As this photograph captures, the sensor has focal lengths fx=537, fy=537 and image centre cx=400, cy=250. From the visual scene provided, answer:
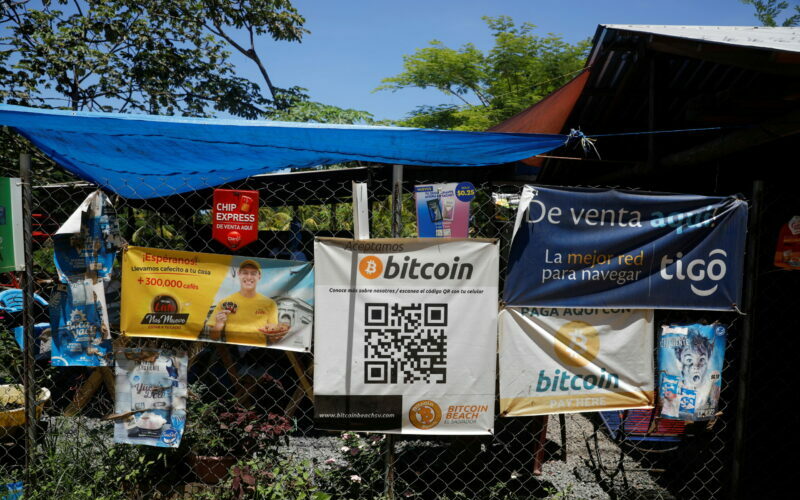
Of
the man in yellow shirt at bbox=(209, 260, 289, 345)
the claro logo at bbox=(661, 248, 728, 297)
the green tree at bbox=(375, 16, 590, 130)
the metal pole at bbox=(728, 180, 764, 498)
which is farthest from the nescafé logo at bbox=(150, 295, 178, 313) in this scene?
the green tree at bbox=(375, 16, 590, 130)

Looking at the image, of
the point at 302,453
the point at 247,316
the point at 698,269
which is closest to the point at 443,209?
the point at 247,316

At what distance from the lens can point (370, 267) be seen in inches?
113

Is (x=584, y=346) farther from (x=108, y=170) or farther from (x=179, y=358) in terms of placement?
(x=108, y=170)

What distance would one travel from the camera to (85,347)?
9.97ft

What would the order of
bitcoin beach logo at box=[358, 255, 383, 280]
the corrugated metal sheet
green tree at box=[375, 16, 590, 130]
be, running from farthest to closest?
1. green tree at box=[375, 16, 590, 130]
2. the corrugated metal sheet
3. bitcoin beach logo at box=[358, 255, 383, 280]

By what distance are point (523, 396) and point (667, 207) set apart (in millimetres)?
1320

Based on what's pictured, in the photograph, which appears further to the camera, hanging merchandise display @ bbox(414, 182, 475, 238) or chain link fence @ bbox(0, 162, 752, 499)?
chain link fence @ bbox(0, 162, 752, 499)

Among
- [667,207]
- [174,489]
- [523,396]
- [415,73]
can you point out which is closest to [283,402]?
[174,489]

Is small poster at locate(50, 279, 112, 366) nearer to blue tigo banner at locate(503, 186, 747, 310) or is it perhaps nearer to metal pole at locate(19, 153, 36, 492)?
metal pole at locate(19, 153, 36, 492)

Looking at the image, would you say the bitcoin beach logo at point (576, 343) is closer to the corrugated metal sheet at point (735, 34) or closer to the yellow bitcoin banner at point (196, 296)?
the yellow bitcoin banner at point (196, 296)

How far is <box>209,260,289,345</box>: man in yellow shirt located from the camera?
117 inches

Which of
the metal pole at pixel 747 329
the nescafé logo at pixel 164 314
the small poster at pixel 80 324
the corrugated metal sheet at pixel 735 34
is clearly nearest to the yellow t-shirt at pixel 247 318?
the nescafé logo at pixel 164 314

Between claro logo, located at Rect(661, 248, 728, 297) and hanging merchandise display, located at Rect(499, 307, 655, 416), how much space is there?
0.87 feet

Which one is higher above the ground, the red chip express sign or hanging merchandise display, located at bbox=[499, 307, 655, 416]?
the red chip express sign
